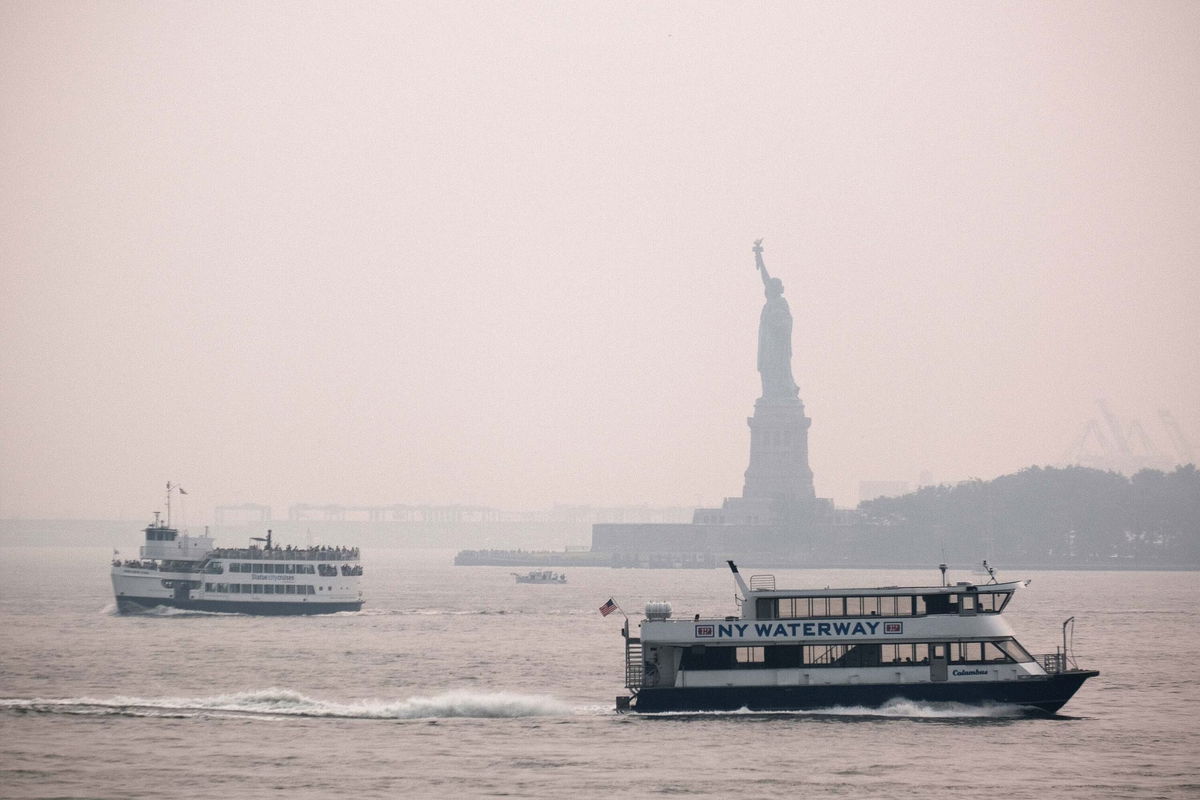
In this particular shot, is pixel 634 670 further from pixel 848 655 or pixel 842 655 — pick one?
pixel 848 655

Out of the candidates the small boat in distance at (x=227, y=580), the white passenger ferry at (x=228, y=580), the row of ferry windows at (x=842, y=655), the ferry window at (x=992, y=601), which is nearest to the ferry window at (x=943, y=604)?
the ferry window at (x=992, y=601)

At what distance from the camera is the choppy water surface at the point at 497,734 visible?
189 feet

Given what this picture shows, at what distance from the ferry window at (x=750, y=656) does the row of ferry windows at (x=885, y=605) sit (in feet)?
4.98

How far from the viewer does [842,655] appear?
70125 mm

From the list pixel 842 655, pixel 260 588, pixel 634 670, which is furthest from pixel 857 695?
pixel 260 588

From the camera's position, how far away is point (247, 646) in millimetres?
108812

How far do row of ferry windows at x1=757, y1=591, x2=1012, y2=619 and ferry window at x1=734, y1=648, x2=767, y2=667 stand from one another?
1519mm

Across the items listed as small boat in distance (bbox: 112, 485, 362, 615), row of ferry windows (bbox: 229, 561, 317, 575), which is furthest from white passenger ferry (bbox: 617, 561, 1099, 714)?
row of ferry windows (bbox: 229, 561, 317, 575)

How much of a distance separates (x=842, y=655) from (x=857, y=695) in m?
1.69

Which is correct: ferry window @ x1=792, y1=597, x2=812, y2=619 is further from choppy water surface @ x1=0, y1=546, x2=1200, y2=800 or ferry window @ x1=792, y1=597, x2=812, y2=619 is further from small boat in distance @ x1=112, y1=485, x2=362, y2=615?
small boat in distance @ x1=112, y1=485, x2=362, y2=615

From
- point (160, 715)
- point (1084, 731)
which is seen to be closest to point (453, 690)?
point (160, 715)

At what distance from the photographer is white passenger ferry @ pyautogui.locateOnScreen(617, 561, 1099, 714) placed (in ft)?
228

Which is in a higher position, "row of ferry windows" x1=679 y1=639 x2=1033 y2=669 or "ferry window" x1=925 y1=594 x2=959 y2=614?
"ferry window" x1=925 y1=594 x2=959 y2=614

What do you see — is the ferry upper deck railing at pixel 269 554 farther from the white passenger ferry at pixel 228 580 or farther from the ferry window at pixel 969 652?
the ferry window at pixel 969 652
